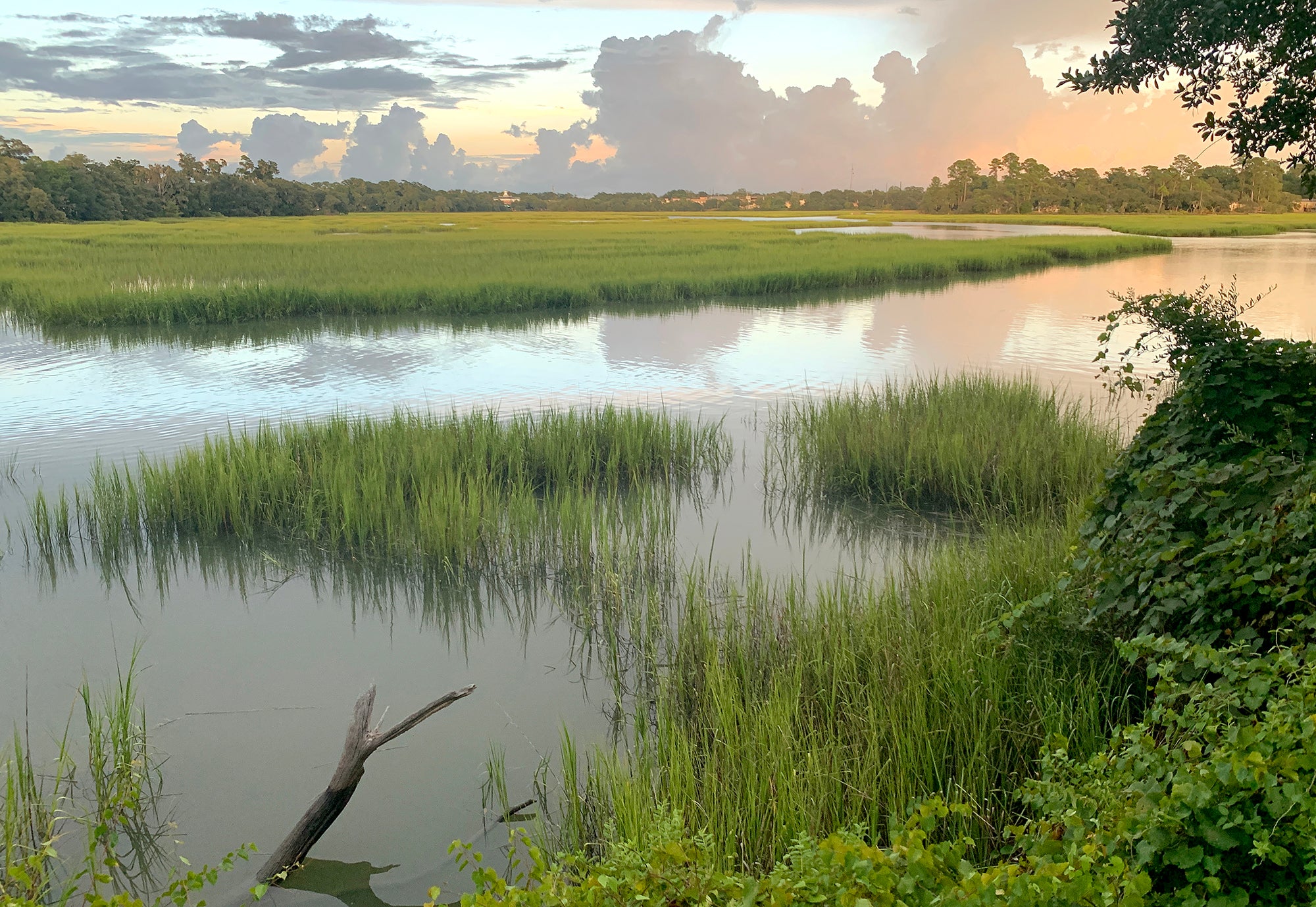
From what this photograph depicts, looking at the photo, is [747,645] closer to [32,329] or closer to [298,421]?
[298,421]

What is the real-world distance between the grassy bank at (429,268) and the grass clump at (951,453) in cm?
1281

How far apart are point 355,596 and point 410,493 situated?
1.61 metres

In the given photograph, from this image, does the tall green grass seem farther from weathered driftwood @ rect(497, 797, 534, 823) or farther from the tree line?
the tree line

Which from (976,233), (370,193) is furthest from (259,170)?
(976,233)

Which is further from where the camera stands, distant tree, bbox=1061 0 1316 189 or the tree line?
the tree line

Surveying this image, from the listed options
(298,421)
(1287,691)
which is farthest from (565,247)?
(1287,691)

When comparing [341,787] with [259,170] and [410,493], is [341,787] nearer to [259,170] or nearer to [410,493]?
[410,493]

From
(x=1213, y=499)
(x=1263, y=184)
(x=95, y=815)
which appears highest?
(x=1263, y=184)

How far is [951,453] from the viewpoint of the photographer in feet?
25.1

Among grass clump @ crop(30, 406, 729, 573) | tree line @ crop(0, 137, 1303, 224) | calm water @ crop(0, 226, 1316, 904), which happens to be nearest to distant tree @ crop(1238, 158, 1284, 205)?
tree line @ crop(0, 137, 1303, 224)

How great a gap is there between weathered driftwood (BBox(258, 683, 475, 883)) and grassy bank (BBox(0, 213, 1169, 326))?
17.1 m

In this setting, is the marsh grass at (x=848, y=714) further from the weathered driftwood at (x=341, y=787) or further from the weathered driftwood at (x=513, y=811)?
the weathered driftwood at (x=341, y=787)

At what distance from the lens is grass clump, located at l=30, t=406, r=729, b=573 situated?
6465 millimetres

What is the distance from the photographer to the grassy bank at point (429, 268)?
18.9 meters
